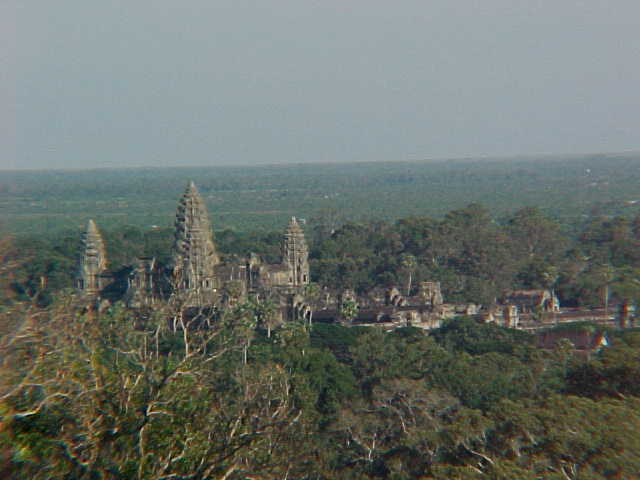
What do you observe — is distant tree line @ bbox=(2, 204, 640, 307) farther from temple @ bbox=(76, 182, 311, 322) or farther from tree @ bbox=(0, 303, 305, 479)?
tree @ bbox=(0, 303, 305, 479)

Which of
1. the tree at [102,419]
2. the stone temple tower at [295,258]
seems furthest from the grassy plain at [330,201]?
the tree at [102,419]

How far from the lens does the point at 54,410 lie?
822cm

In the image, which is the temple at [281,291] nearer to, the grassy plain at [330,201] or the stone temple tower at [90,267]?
the stone temple tower at [90,267]

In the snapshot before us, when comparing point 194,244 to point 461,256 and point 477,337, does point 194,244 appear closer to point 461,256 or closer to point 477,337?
point 461,256

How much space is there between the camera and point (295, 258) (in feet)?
172

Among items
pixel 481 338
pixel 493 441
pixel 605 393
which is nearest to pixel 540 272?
pixel 481 338

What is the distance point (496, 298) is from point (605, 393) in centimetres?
3257

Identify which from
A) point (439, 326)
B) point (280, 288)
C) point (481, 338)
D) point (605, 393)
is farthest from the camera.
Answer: point (280, 288)

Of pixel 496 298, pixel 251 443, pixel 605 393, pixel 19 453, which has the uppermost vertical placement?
pixel 19 453

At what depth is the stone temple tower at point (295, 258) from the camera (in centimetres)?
5234

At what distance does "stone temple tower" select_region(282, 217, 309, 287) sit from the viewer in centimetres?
Result: 5234

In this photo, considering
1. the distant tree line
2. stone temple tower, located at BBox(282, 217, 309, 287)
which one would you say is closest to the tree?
the distant tree line

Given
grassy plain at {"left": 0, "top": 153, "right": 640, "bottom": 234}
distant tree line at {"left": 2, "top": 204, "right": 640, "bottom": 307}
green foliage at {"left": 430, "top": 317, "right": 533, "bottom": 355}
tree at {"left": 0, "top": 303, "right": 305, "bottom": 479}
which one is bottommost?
grassy plain at {"left": 0, "top": 153, "right": 640, "bottom": 234}

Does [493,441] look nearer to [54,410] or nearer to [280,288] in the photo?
[54,410]
